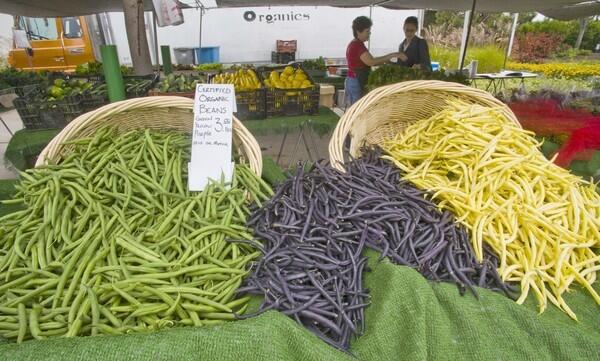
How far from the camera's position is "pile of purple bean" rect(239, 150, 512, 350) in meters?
1.27

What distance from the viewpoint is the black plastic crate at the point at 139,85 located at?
380 cm

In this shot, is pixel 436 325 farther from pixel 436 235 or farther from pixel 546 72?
pixel 546 72

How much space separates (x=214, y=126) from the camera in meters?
1.89

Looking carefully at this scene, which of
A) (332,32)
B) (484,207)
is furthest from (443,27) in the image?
(484,207)

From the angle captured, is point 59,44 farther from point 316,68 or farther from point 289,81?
point 289,81

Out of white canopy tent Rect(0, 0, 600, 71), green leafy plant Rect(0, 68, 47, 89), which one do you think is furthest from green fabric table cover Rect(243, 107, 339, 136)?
green leafy plant Rect(0, 68, 47, 89)

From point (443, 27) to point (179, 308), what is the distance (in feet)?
62.5

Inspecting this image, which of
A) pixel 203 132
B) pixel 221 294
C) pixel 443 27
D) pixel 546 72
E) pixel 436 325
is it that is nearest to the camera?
pixel 436 325

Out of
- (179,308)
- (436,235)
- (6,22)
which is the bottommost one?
(179,308)

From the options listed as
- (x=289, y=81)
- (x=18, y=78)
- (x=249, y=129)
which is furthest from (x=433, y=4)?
(x=18, y=78)

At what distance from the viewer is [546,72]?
11266mm

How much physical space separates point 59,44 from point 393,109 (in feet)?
41.8

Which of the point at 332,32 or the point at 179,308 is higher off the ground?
the point at 332,32

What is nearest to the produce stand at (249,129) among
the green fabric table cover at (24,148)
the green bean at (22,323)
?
the green fabric table cover at (24,148)
